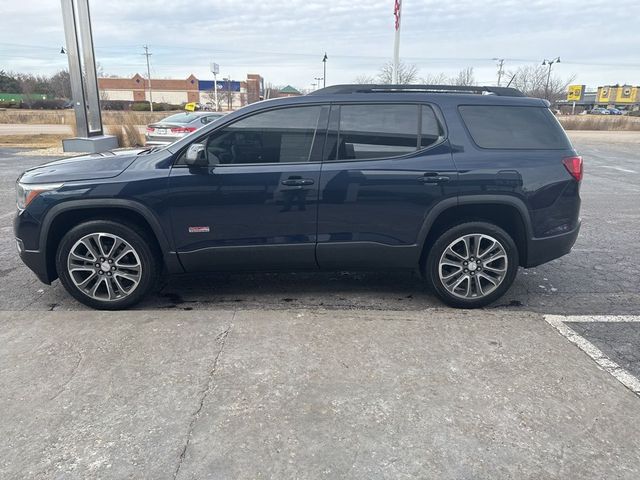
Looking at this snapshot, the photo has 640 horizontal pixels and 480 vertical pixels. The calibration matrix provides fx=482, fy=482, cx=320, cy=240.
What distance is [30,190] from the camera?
400 cm

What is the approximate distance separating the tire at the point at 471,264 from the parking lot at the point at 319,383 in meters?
0.16

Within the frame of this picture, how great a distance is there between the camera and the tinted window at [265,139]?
406 cm

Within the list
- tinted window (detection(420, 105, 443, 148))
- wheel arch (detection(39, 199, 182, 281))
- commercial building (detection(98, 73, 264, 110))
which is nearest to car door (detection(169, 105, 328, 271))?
wheel arch (detection(39, 199, 182, 281))

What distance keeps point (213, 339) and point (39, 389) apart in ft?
3.75

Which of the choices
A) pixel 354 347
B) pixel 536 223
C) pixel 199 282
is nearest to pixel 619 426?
pixel 354 347

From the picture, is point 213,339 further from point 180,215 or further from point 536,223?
point 536,223

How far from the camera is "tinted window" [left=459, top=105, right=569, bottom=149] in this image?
13.6 ft

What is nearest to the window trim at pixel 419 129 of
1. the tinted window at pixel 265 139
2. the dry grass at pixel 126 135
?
the tinted window at pixel 265 139

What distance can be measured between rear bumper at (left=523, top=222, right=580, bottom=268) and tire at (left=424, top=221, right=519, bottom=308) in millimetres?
162

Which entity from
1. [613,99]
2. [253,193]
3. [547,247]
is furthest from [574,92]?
[253,193]

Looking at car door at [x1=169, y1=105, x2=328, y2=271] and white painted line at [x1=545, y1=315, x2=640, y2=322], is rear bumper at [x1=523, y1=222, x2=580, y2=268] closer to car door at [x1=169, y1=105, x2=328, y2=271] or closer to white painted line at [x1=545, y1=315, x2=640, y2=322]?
white painted line at [x1=545, y1=315, x2=640, y2=322]

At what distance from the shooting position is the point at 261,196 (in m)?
4.00

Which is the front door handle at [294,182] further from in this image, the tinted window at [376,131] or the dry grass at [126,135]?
the dry grass at [126,135]

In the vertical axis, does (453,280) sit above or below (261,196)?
below
